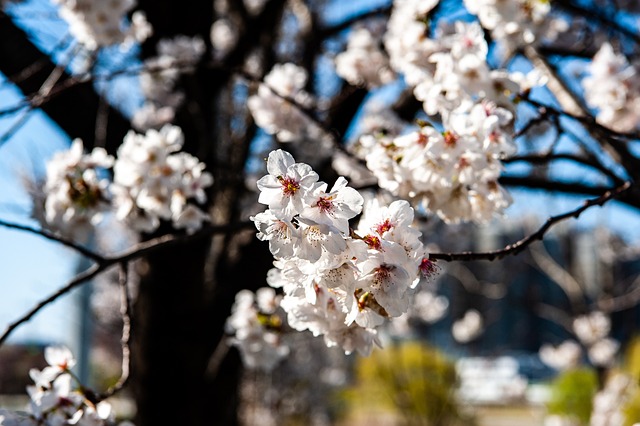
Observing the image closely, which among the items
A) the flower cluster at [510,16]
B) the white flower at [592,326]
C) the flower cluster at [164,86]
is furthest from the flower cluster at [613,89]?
the white flower at [592,326]

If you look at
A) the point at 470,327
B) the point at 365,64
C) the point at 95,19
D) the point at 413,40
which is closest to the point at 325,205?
the point at 413,40

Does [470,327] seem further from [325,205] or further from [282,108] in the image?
[325,205]

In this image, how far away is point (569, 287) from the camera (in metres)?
8.28

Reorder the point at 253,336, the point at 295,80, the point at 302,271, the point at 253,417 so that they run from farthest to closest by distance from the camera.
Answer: the point at 253,417 < the point at 295,80 < the point at 253,336 < the point at 302,271

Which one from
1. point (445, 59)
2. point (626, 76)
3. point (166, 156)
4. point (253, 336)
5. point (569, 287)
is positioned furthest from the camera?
point (569, 287)

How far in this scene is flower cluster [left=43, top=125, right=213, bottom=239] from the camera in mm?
1983

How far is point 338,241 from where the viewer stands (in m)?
0.96

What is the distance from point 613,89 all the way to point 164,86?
262cm

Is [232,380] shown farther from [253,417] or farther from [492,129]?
[253,417]

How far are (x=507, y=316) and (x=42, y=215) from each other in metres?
36.8

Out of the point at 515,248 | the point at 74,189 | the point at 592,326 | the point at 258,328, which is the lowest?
the point at 515,248

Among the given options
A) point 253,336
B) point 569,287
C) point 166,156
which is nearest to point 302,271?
point 166,156

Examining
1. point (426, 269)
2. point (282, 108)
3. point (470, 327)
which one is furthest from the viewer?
point (470, 327)

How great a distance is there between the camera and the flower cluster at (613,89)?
257 cm
